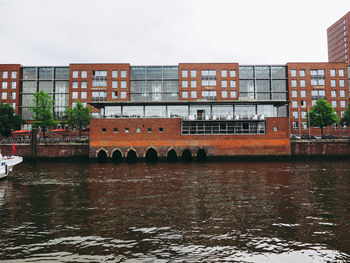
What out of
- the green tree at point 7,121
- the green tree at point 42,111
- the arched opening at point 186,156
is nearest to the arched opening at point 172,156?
the arched opening at point 186,156

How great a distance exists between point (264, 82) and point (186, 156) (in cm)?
4654

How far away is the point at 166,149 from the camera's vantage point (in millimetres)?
53906

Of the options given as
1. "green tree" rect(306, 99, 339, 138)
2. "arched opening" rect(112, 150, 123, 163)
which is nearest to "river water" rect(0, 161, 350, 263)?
"arched opening" rect(112, 150, 123, 163)

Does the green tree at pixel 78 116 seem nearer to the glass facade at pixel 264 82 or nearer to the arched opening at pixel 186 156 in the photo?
the arched opening at pixel 186 156

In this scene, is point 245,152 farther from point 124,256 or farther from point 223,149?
point 124,256

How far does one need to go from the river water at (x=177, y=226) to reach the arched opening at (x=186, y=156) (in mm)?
35150

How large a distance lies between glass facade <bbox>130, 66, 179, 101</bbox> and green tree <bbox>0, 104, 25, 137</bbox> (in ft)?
105

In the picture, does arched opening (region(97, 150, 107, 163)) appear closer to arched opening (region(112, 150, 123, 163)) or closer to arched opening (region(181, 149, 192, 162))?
arched opening (region(112, 150, 123, 163))

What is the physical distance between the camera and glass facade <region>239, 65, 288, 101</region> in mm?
89125

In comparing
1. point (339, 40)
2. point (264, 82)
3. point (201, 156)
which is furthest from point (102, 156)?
point (339, 40)

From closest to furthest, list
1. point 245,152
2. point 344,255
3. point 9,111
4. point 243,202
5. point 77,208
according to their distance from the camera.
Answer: point 344,255 < point 77,208 < point 243,202 < point 245,152 < point 9,111

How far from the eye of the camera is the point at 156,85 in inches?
3474

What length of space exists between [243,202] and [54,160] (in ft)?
164

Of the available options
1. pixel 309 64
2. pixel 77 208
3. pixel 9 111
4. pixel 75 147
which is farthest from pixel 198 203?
pixel 309 64
